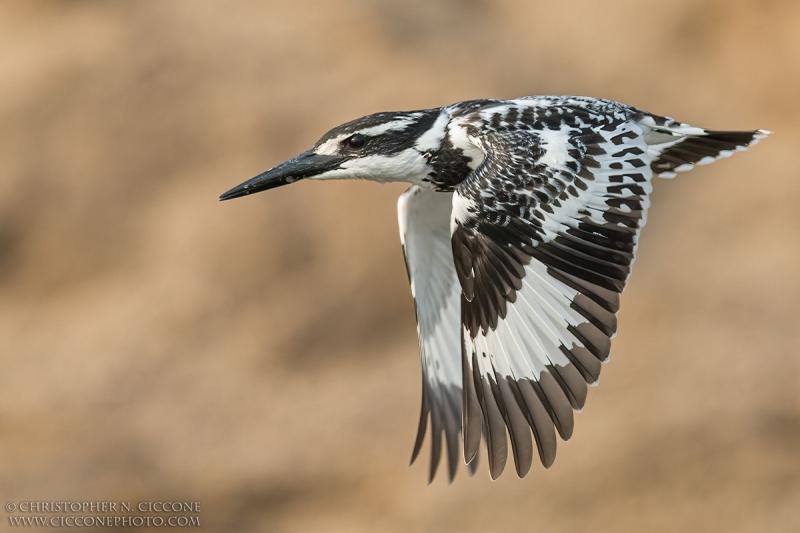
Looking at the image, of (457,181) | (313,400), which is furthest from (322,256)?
(457,181)

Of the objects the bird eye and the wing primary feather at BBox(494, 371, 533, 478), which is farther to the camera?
the bird eye

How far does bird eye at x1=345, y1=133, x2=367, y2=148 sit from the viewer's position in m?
3.02

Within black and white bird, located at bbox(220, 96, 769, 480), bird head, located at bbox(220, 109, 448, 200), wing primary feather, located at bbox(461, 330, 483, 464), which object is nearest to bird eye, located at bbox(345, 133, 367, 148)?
bird head, located at bbox(220, 109, 448, 200)

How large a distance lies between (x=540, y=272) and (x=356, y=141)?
2.42 feet

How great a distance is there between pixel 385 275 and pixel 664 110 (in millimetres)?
2141

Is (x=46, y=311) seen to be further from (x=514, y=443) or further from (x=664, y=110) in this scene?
(x=514, y=443)

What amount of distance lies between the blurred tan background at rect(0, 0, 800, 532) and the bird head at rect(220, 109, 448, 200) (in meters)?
2.79

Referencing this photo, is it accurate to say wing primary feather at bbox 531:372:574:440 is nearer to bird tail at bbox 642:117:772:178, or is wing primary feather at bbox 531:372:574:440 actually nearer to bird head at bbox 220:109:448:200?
bird head at bbox 220:109:448:200

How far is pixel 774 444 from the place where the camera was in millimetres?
5504

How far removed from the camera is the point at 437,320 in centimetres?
353

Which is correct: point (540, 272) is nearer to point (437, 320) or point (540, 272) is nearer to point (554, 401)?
point (554, 401)

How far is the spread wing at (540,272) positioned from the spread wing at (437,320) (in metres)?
0.72

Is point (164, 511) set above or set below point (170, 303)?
below

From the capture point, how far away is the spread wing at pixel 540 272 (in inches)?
102
